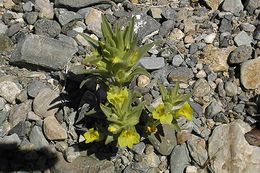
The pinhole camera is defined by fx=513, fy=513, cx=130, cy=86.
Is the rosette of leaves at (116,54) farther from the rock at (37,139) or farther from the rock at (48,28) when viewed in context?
the rock at (48,28)

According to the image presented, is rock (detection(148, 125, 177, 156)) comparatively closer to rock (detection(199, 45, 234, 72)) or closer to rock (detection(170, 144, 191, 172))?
rock (detection(170, 144, 191, 172))

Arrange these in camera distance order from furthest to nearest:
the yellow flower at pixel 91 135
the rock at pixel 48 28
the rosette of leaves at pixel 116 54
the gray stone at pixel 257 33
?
the rock at pixel 48 28 → the gray stone at pixel 257 33 → the yellow flower at pixel 91 135 → the rosette of leaves at pixel 116 54

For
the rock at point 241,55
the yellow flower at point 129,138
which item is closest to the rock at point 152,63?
the rock at point 241,55

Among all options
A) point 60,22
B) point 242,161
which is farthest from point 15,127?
point 242,161

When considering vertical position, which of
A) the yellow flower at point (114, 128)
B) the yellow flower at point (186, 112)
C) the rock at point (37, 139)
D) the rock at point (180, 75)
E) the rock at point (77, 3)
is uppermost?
the rock at point (77, 3)

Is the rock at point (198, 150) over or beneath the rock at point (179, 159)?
over

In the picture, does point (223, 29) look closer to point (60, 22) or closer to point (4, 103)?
point (60, 22)

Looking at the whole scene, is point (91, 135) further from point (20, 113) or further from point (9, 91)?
point (9, 91)
